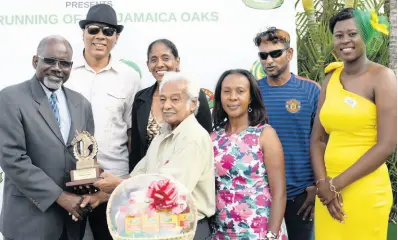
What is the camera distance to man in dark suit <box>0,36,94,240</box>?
11.3ft

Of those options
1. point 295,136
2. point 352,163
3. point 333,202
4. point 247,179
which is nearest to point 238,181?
point 247,179

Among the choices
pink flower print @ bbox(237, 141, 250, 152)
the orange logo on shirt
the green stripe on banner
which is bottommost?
pink flower print @ bbox(237, 141, 250, 152)

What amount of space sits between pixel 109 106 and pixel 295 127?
1.48 metres

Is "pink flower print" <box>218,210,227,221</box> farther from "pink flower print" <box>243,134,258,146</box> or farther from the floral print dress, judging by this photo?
"pink flower print" <box>243,134,258,146</box>

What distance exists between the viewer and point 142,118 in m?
4.14

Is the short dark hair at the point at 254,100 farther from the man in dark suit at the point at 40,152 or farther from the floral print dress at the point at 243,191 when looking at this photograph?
the man in dark suit at the point at 40,152

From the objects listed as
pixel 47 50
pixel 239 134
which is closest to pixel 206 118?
pixel 239 134

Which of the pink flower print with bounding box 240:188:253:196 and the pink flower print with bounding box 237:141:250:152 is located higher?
the pink flower print with bounding box 237:141:250:152

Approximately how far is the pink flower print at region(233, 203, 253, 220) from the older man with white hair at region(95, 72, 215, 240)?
0.20 m

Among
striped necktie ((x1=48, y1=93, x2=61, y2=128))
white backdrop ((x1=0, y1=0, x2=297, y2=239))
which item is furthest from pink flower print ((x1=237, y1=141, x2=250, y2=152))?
white backdrop ((x1=0, y1=0, x2=297, y2=239))

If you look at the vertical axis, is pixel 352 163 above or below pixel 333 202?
above

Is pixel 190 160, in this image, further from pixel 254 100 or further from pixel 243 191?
pixel 254 100

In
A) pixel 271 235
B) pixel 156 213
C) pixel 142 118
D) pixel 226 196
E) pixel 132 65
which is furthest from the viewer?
pixel 132 65

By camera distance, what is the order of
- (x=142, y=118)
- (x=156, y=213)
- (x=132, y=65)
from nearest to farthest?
(x=156, y=213) → (x=142, y=118) → (x=132, y=65)
